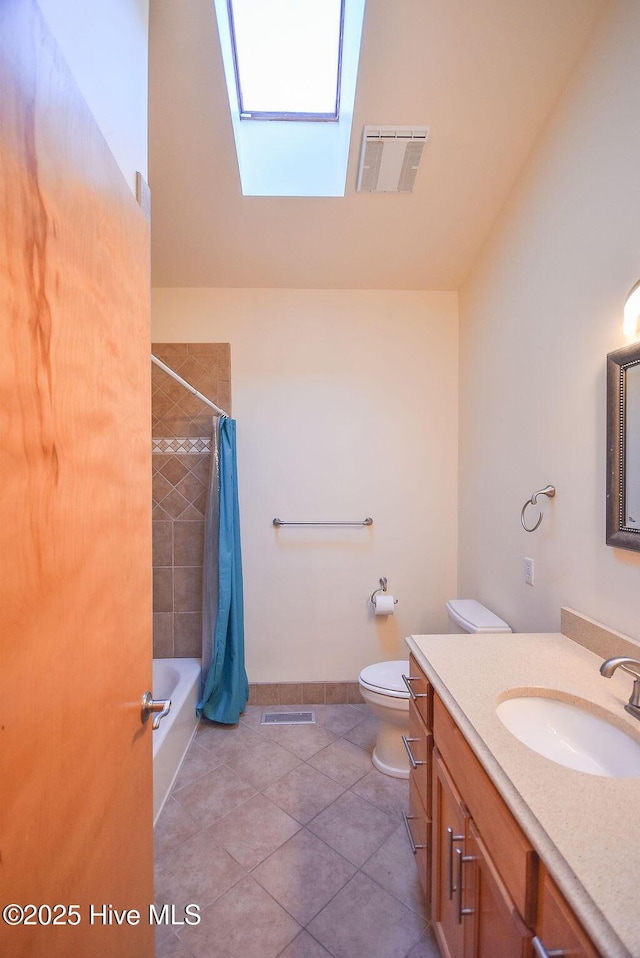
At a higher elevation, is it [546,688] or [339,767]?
[546,688]

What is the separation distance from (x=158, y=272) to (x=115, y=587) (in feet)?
7.15

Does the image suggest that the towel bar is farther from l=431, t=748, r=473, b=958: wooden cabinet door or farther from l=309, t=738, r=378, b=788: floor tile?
l=431, t=748, r=473, b=958: wooden cabinet door

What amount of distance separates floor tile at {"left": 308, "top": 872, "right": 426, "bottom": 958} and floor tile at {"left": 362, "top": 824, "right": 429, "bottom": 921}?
1.0 inches

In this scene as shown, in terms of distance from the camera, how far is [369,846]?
145 cm

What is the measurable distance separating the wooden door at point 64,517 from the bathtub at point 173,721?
0.96 metres

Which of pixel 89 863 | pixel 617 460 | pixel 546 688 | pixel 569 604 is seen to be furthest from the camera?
pixel 569 604

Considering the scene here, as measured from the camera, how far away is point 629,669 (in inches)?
34.3

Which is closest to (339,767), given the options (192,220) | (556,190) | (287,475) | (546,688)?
(546,688)

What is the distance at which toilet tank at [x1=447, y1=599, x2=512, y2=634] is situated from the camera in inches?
66.6

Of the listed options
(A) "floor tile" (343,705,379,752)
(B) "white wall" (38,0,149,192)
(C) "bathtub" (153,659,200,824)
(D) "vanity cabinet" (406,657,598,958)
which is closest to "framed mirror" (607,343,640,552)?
(D) "vanity cabinet" (406,657,598,958)

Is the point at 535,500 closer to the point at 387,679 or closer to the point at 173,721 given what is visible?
the point at 387,679

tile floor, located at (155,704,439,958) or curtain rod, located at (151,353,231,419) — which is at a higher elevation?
curtain rod, located at (151,353,231,419)

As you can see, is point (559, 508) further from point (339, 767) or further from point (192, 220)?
point (192, 220)

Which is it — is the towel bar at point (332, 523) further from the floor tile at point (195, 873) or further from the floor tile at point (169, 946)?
the floor tile at point (169, 946)
